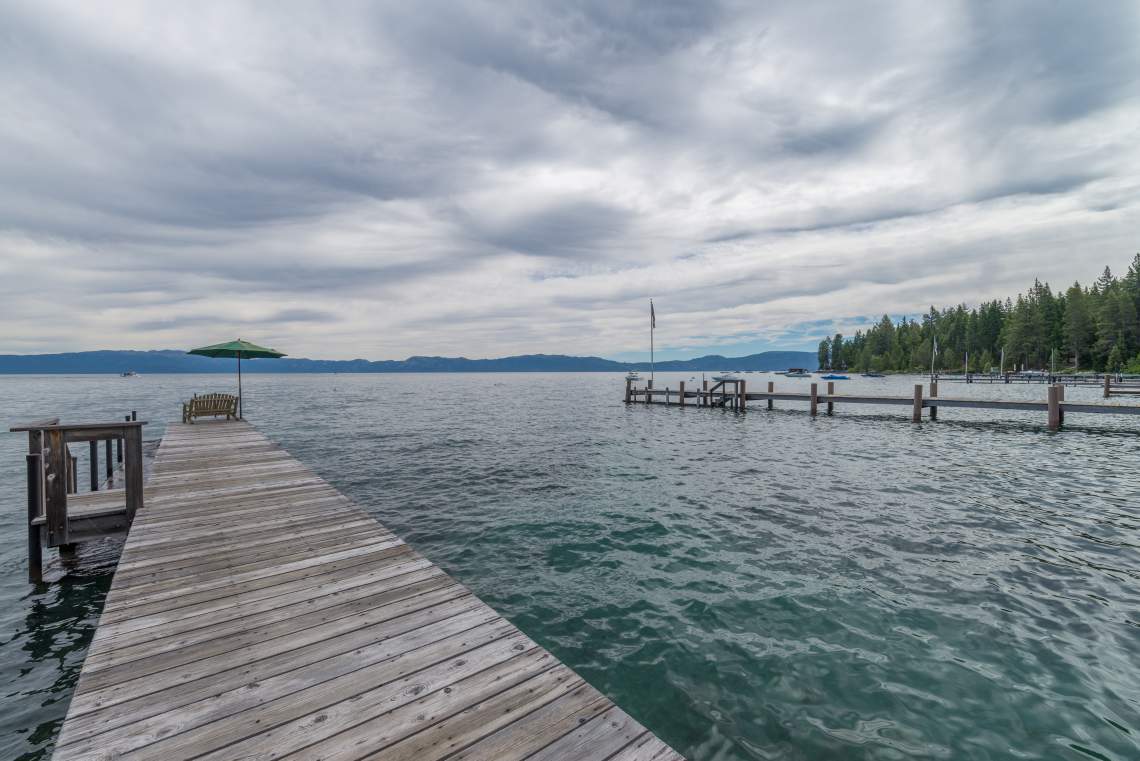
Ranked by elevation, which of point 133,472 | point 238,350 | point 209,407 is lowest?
point 133,472

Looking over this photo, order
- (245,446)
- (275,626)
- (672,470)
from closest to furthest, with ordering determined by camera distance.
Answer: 1. (275,626)
2. (245,446)
3. (672,470)

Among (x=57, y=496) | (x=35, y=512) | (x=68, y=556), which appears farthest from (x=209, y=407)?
(x=57, y=496)

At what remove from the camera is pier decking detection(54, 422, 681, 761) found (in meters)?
2.63

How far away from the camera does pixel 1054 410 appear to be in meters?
22.6

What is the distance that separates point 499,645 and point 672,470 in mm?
11290

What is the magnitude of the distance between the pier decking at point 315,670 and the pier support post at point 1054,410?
30.1m

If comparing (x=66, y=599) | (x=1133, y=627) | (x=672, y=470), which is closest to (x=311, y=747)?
(x=66, y=599)

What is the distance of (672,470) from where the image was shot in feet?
47.0

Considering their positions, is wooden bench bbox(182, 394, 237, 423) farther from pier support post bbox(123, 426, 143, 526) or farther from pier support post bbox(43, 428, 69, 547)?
pier support post bbox(43, 428, 69, 547)

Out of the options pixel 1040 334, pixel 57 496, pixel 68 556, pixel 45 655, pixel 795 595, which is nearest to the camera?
pixel 45 655

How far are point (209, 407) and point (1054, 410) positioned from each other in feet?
127

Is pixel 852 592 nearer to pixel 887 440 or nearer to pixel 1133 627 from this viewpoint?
pixel 1133 627

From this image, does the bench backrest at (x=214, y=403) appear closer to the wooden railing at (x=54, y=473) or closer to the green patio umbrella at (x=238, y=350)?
the green patio umbrella at (x=238, y=350)

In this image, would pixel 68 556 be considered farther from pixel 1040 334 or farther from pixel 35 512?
pixel 1040 334
